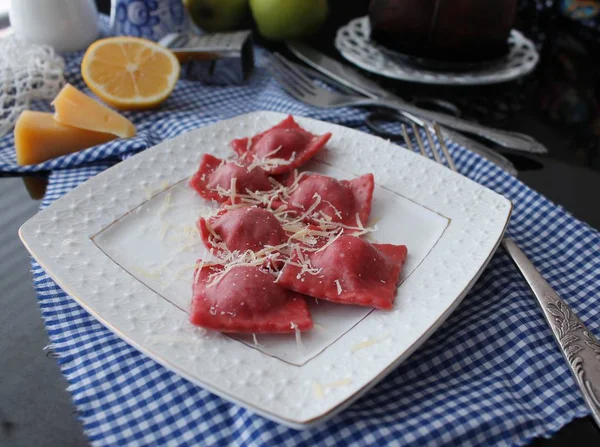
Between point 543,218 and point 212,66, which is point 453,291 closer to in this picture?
point 543,218

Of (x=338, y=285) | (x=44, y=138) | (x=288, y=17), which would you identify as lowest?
(x=44, y=138)

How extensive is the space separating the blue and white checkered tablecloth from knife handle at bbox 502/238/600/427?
3 cm

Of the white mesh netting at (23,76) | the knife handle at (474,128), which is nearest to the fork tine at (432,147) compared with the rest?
the knife handle at (474,128)

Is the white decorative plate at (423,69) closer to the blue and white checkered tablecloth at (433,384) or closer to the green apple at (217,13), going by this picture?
the green apple at (217,13)

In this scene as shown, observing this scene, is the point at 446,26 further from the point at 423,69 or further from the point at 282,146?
the point at 282,146

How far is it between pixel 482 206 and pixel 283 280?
19.1 inches

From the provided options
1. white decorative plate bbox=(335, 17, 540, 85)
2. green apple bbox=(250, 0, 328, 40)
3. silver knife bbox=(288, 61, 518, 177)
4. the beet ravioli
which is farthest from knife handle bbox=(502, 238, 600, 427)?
green apple bbox=(250, 0, 328, 40)

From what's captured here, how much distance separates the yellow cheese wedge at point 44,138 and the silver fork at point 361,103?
0.66 metres

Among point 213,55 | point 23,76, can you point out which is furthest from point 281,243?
point 23,76

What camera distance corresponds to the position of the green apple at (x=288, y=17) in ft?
6.92

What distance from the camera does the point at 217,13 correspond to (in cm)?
221

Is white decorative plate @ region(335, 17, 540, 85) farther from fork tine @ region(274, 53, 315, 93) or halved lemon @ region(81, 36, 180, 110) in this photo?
halved lemon @ region(81, 36, 180, 110)

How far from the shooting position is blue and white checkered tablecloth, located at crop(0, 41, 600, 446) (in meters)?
0.84

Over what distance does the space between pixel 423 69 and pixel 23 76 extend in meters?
1.29
